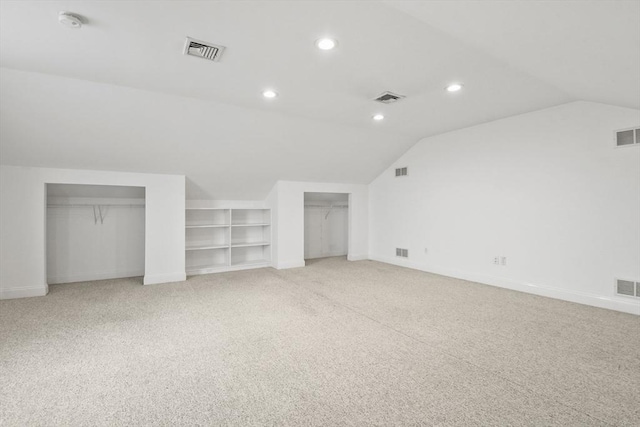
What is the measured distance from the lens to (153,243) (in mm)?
4973

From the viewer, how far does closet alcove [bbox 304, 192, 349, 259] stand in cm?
746

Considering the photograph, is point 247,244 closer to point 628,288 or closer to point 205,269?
point 205,269

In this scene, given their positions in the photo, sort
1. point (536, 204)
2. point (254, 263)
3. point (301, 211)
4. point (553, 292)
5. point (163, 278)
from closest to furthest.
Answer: point (553, 292) < point (536, 204) < point (163, 278) < point (254, 263) < point (301, 211)

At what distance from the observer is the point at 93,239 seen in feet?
16.9

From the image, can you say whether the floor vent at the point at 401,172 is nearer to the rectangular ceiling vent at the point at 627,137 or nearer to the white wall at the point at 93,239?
the rectangular ceiling vent at the point at 627,137

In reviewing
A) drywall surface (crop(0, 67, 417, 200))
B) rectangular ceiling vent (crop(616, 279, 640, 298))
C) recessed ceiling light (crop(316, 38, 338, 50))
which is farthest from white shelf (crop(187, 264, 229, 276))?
rectangular ceiling vent (crop(616, 279, 640, 298))

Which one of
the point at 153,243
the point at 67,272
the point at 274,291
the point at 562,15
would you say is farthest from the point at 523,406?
the point at 67,272

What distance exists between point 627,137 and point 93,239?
7.49 metres

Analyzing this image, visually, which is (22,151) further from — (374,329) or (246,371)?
(374,329)

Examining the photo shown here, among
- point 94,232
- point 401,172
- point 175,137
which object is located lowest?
point 94,232

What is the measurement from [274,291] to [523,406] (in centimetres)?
321

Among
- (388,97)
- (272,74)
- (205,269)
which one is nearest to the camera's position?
(272,74)

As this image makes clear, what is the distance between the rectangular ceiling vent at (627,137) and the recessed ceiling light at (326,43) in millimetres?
3560

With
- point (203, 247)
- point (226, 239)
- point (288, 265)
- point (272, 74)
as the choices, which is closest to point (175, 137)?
point (272, 74)
